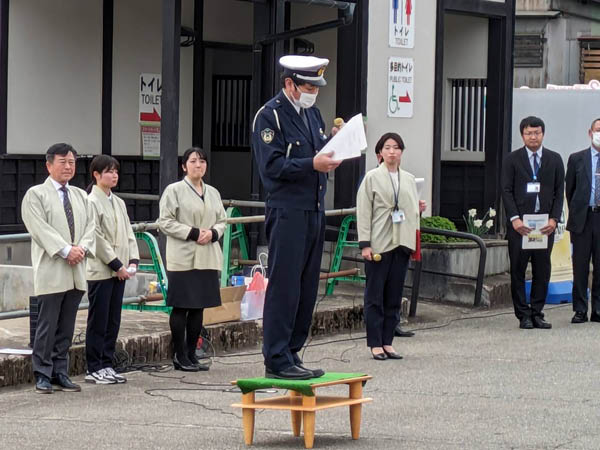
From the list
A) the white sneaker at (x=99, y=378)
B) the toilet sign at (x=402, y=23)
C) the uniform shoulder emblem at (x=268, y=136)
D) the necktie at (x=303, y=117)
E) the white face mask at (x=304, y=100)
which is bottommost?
the white sneaker at (x=99, y=378)

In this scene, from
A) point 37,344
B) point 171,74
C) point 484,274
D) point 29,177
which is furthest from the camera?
point 484,274

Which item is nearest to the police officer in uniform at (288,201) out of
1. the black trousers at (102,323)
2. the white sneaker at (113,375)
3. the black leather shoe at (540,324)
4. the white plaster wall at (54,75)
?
the white sneaker at (113,375)

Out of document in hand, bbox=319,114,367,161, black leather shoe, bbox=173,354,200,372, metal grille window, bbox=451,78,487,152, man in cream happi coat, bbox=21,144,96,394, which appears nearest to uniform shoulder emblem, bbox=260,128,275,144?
document in hand, bbox=319,114,367,161

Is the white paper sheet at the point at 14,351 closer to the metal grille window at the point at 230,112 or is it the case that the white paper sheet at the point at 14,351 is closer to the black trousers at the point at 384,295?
the black trousers at the point at 384,295

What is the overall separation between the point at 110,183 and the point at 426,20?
22.2 ft

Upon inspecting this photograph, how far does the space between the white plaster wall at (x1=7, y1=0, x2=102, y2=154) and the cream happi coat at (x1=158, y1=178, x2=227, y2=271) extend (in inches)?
149

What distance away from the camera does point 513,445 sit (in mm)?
7398

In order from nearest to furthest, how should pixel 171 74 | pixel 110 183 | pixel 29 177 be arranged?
1. pixel 110 183
2. pixel 171 74
3. pixel 29 177

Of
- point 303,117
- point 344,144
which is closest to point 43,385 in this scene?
point 303,117

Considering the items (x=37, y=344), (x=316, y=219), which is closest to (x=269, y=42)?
(x=37, y=344)

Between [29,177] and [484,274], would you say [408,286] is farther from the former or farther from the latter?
[29,177]

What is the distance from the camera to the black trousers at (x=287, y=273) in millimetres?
7621

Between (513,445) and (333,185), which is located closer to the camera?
(513,445)

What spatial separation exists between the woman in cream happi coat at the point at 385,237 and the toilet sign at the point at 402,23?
4374mm
